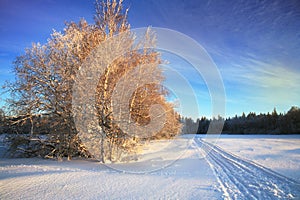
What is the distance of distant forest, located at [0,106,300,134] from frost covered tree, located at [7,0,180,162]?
0.41 meters

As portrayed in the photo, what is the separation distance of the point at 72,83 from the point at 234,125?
61.1 metres

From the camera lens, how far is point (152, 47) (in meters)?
10.3

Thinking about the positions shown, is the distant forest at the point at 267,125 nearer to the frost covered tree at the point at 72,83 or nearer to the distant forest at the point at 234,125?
the distant forest at the point at 234,125

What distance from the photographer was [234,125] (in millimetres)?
61438

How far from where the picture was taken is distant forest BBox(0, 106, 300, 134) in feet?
37.4

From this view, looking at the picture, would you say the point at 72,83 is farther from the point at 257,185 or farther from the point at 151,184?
the point at 257,185

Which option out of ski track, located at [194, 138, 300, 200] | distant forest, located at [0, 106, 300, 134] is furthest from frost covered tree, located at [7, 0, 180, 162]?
ski track, located at [194, 138, 300, 200]

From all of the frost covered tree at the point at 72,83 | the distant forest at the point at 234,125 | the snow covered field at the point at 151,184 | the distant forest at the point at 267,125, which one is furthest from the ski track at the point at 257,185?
the distant forest at the point at 267,125

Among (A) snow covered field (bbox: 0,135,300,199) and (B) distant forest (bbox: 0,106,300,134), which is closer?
(A) snow covered field (bbox: 0,135,300,199)

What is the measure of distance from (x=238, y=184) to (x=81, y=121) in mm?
7411

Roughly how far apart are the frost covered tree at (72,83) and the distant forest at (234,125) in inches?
16.0

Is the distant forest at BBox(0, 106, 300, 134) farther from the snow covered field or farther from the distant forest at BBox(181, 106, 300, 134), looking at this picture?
the snow covered field

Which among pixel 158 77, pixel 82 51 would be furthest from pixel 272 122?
pixel 82 51

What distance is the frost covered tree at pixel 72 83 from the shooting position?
378 inches
